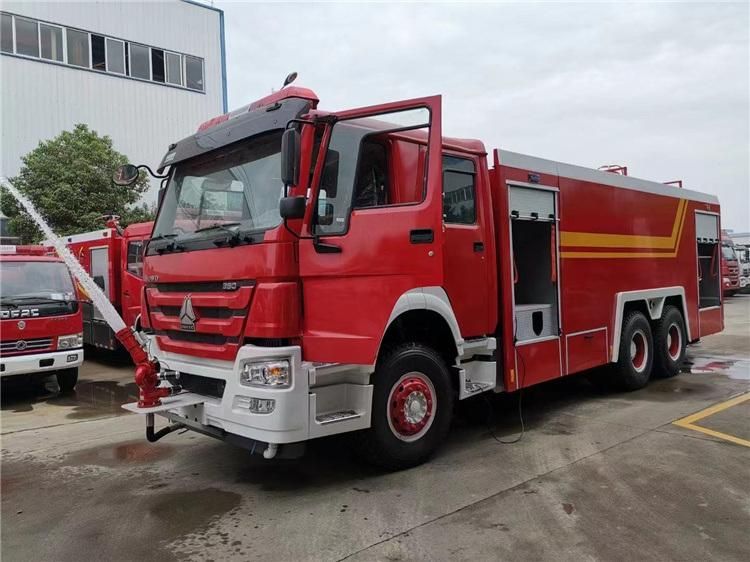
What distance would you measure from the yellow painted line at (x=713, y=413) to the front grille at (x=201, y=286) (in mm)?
4585

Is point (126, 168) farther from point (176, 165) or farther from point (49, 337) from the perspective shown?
point (49, 337)

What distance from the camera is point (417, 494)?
4312 mm

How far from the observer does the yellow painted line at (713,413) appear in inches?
213

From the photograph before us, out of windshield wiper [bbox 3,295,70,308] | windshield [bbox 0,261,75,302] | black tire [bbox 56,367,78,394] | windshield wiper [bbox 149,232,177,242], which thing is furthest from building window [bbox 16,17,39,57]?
windshield wiper [bbox 149,232,177,242]

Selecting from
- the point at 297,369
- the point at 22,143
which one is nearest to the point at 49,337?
the point at 297,369

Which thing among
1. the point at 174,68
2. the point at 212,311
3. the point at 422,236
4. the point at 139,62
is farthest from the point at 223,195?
→ the point at 174,68

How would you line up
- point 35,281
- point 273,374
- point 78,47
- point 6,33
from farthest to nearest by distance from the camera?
point 78,47, point 6,33, point 35,281, point 273,374

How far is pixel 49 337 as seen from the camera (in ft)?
27.2

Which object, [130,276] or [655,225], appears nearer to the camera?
[655,225]

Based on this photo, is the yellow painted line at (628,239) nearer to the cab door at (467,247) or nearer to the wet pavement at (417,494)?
the cab door at (467,247)

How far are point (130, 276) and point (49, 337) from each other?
9.41ft

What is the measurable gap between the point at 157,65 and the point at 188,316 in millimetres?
21627

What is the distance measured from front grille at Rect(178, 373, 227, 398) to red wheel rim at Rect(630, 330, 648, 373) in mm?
5520

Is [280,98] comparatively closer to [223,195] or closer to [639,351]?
[223,195]
